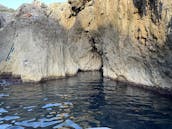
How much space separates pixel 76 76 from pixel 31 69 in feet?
14.8

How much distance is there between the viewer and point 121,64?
24109 millimetres

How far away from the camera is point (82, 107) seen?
643 inches

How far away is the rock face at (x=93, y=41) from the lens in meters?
19.0

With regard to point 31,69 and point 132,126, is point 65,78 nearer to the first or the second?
point 31,69

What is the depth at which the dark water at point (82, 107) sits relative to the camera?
44.3 feet

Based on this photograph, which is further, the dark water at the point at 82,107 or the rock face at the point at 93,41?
the rock face at the point at 93,41

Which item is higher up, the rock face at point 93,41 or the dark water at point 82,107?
the rock face at point 93,41

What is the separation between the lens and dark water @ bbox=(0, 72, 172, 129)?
1351cm

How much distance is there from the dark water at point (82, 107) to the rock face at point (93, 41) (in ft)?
5.55

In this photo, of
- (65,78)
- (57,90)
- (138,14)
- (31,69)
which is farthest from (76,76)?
(138,14)

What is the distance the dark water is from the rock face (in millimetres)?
→ 1692

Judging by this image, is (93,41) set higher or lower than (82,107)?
higher

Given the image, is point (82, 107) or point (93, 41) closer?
point (82, 107)

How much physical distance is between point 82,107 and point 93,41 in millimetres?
15031
